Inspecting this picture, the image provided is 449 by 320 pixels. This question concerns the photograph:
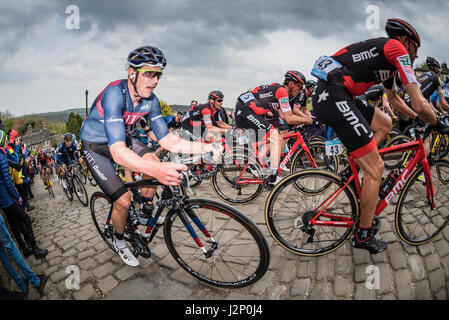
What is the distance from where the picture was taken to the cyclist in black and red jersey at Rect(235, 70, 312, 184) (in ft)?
14.4

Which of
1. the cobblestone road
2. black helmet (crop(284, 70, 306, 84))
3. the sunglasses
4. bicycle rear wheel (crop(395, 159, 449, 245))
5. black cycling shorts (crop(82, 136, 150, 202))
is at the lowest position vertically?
the cobblestone road

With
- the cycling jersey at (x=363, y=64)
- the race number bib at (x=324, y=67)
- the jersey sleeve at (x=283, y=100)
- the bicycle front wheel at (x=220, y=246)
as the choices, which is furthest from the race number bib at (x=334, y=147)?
the jersey sleeve at (x=283, y=100)

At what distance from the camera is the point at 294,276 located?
96.2 inches

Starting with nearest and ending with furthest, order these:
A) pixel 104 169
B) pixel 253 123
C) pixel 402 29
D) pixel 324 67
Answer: pixel 402 29 → pixel 324 67 → pixel 104 169 → pixel 253 123

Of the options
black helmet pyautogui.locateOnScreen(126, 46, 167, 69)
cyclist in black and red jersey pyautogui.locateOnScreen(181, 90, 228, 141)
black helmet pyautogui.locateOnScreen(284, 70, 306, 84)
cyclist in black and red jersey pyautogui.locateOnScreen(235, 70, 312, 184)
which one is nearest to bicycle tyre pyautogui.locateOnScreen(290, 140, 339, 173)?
cyclist in black and red jersey pyautogui.locateOnScreen(235, 70, 312, 184)

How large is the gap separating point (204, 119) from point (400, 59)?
4656 millimetres

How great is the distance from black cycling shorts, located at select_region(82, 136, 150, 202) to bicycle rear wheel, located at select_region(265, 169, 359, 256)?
72.0 inches

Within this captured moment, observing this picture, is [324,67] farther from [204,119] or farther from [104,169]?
[204,119]

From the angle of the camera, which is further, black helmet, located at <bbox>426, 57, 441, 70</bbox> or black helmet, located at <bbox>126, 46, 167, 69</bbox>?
black helmet, located at <bbox>426, 57, 441, 70</bbox>

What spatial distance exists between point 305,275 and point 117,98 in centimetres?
284

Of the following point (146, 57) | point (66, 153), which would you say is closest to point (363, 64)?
point (146, 57)

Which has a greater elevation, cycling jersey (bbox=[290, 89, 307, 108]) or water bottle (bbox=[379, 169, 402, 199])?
cycling jersey (bbox=[290, 89, 307, 108])

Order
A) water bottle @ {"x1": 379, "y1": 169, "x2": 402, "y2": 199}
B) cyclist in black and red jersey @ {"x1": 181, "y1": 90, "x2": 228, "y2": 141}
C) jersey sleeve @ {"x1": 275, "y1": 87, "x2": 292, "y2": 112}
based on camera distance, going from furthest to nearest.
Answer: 1. cyclist in black and red jersey @ {"x1": 181, "y1": 90, "x2": 228, "y2": 141}
2. jersey sleeve @ {"x1": 275, "y1": 87, "x2": 292, "y2": 112}
3. water bottle @ {"x1": 379, "y1": 169, "x2": 402, "y2": 199}

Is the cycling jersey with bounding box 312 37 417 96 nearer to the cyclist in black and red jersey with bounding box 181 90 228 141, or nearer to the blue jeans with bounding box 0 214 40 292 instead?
the cyclist in black and red jersey with bounding box 181 90 228 141
